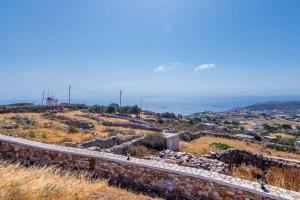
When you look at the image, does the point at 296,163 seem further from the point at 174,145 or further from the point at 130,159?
the point at 130,159

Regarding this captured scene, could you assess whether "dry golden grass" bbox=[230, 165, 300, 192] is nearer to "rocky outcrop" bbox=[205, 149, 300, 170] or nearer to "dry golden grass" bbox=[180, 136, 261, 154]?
"rocky outcrop" bbox=[205, 149, 300, 170]

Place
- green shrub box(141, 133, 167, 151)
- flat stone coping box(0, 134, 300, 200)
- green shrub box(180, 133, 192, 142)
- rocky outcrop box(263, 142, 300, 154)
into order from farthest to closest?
rocky outcrop box(263, 142, 300, 154), green shrub box(180, 133, 192, 142), green shrub box(141, 133, 167, 151), flat stone coping box(0, 134, 300, 200)

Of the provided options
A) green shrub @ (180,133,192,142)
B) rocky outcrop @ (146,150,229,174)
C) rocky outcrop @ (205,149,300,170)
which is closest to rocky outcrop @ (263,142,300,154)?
green shrub @ (180,133,192,142)

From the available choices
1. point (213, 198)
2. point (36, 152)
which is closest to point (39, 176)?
point (36, 152)

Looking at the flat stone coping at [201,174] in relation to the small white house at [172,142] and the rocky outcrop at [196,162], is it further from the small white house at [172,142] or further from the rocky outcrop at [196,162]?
the small white house at [172,142]

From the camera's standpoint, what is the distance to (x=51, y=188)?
5.67 metres

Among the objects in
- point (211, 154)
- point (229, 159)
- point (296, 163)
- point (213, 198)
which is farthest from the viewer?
point (229, 159)

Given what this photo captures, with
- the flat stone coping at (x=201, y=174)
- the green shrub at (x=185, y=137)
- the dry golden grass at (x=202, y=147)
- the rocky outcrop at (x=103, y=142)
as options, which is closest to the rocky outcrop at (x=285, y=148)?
the dry golden grass at (x=202, y=147)

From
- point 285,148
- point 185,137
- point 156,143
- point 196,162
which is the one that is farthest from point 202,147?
point 285,148

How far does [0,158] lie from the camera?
29.3 feet

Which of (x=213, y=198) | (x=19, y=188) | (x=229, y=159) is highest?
(x=19, y=188)

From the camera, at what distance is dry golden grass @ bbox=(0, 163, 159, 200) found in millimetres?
5297

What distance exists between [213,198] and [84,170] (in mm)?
3866

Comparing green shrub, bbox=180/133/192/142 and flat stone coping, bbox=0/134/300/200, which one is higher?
flat stone coping, bbox=0/134/300/200
